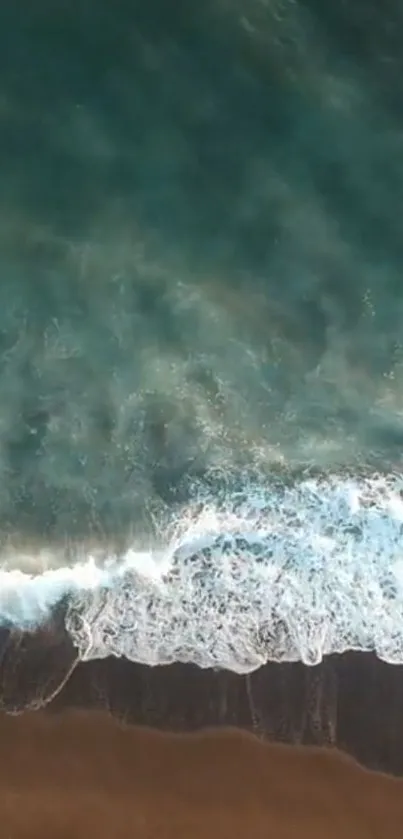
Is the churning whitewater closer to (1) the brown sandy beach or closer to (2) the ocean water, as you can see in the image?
(2) the ocean water

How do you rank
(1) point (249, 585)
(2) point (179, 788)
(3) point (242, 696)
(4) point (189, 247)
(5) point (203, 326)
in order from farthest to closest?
(4) point (189, 247), (5) point (203, 326), (1) point (249, 585), (3) point (242, 696), (2) point (179, 788)

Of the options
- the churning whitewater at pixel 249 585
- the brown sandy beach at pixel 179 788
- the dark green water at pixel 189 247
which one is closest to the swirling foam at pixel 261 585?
the churning whitewater at pixel 249 585

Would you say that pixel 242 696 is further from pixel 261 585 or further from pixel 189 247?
pixel 189 247

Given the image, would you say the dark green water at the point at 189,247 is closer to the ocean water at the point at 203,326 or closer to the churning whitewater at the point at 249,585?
the ocean water at the point at 203,326

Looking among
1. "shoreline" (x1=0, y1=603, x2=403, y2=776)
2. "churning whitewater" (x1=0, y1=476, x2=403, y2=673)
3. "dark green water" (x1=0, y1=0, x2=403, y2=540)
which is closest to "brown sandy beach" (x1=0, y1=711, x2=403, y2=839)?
"shoreline" (x1=0, y1=603, x2=403, y2=776)

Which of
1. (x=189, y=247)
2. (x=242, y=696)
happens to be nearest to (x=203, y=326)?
(x=189, y=247)

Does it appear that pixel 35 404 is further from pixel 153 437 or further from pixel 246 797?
pixel 246 797
